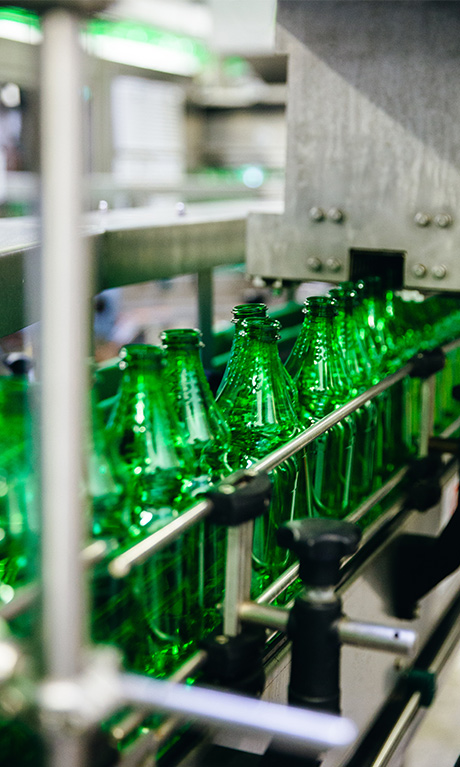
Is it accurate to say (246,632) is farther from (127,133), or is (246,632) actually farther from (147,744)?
(127,133)

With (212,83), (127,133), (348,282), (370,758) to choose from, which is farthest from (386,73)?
(212,83)

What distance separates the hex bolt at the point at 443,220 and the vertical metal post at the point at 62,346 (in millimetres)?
1000

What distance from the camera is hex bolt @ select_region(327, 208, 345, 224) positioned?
48.6 inches

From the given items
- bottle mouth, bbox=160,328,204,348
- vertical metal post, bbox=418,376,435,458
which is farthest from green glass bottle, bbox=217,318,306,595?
vertical metal post, bbox=418,376,435,458

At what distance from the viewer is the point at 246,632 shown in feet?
2.30

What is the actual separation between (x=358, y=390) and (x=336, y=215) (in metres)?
0.28

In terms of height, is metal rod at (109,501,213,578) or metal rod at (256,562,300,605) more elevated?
metal rod at (109,501,213,578)

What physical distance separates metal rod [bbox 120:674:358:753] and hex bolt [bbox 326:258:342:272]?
101 centimetres

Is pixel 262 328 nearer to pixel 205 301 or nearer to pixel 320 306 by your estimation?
pixel 320 306

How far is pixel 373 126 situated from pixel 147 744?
0.96 meters

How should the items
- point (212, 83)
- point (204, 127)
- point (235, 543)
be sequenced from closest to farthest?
point (235, 543) → point (212, 83) → point (204, 127)

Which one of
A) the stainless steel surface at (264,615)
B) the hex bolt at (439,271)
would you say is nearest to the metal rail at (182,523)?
the stainless steel surface at (264,615)

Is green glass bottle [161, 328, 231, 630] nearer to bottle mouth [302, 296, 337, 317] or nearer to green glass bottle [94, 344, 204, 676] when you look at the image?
green glass bottle [94, 344, 204, 676]

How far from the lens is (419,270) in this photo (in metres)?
1.18
